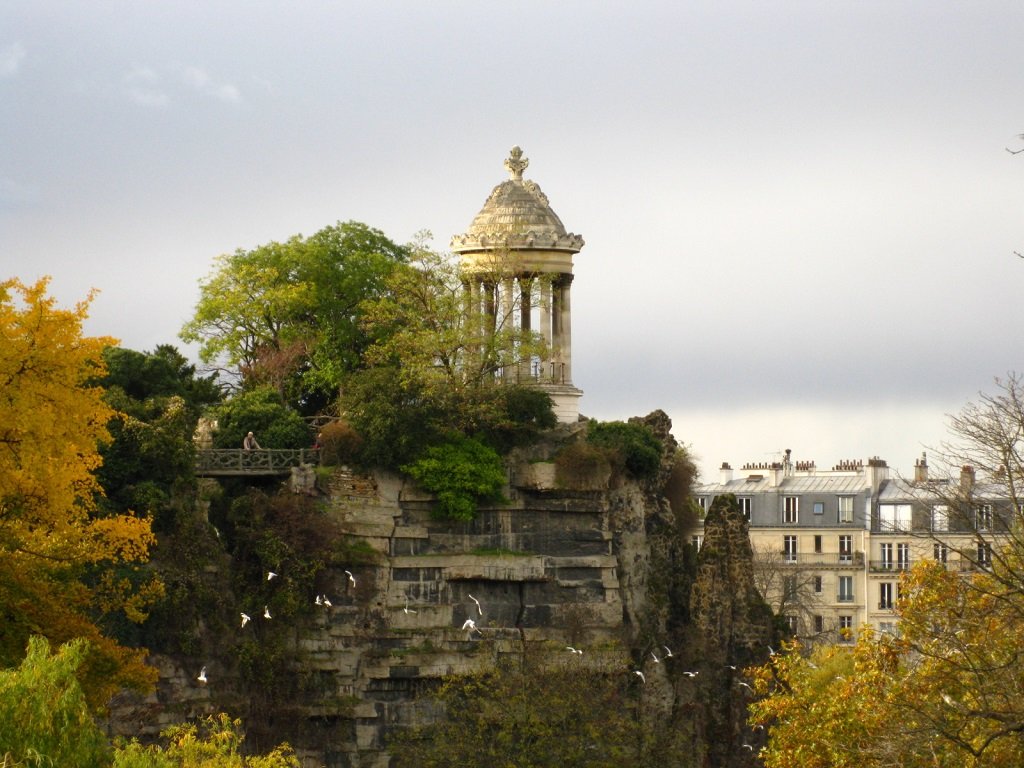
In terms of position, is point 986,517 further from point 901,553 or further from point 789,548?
point 789,548

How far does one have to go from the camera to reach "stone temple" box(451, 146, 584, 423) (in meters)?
97.3

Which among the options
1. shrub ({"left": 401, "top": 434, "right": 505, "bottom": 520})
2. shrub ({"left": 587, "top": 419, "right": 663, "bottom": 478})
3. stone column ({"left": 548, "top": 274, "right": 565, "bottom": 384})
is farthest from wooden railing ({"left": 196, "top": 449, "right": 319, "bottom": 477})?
stone column ({"left": 548, "top": 274, "right": 565, "bottom": 384})

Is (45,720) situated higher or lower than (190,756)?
higher

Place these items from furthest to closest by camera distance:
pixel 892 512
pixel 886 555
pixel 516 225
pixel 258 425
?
pixel 886 555
pixel 892 512
pixel 516 225
pixel 258 425

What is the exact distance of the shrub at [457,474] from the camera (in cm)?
9200

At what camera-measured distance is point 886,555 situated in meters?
131

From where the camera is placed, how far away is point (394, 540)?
302 feet

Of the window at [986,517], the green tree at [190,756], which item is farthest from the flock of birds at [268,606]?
the window at [986,517]

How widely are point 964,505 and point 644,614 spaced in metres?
32.5

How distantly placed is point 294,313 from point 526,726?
20.6 meters

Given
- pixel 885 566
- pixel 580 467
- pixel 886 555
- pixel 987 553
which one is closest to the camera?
pixel 987 553

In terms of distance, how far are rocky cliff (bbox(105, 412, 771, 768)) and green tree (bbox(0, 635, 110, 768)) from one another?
26.3 meters

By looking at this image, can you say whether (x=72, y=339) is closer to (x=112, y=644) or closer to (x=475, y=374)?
(x=112, y=644)

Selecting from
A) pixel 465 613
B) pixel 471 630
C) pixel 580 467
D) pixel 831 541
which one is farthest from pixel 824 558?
pixel 471 630
